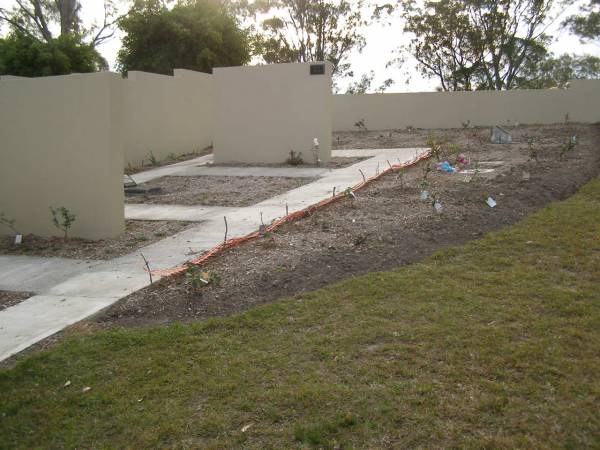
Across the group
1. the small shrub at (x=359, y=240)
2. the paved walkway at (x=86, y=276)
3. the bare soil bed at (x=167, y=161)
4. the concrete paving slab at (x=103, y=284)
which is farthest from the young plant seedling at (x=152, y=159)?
the small shrub at (x=359, y=240)

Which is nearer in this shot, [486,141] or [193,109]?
[486,141]

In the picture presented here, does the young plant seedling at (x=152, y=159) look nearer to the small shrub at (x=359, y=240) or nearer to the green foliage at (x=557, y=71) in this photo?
the small shrub at (x=359, y=240)

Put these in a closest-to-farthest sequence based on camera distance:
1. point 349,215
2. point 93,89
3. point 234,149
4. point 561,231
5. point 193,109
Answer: point 561,231, point 93,89, point 349,215, point 234,149, point 193,109

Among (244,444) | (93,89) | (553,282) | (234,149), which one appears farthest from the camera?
(234,149)

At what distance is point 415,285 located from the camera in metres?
5.50

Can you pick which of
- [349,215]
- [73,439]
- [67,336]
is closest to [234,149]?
[349,215]

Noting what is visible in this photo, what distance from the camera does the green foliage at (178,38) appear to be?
24.9 metres

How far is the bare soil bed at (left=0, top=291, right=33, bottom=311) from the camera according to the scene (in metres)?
5.81

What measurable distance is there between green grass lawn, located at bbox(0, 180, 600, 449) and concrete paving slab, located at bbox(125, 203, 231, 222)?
13.9ft

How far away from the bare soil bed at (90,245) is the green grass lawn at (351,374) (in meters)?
2.73

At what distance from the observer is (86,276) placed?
652cm

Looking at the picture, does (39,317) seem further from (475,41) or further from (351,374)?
(475,41)

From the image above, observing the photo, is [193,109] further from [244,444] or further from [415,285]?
[244,444]

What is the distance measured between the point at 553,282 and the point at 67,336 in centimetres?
390
